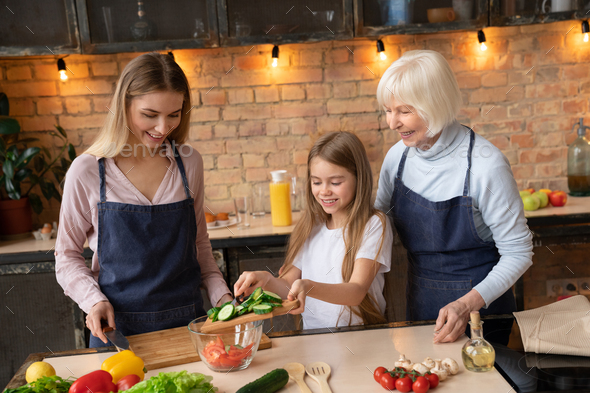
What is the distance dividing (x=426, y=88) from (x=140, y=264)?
0.95m

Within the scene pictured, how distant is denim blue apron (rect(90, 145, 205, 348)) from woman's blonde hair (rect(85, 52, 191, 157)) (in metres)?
0.06

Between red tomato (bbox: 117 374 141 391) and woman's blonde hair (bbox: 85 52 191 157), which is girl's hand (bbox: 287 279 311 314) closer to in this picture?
red tomato (bbox: 117 374 141 391)

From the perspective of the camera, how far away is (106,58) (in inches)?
109

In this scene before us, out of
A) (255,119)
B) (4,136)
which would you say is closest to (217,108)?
(255,119)

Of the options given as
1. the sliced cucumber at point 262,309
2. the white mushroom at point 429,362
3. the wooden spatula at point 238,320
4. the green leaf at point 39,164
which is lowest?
the white mushroom at point 429,362

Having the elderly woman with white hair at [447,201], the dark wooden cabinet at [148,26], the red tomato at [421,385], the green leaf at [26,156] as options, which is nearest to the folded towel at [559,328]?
the elderly woman with white hair at [447,201]

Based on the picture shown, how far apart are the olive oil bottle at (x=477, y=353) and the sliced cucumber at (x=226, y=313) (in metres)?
0.51

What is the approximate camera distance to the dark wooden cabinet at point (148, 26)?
97.7 inches

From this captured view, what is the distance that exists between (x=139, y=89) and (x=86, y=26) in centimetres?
134

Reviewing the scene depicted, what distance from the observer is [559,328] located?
1174 mm

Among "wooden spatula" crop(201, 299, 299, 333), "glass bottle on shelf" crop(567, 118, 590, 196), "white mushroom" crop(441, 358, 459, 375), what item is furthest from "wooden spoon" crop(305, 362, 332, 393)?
"glass bottle on shelf" crop(567, 118, 590, 196)

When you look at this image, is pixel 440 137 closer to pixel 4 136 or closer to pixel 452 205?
pixel 452 205

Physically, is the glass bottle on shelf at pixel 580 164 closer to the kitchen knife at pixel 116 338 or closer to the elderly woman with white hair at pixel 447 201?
the elderly woman with white hair at pixel 447 201

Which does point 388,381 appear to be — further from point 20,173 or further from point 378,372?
point 20,173
